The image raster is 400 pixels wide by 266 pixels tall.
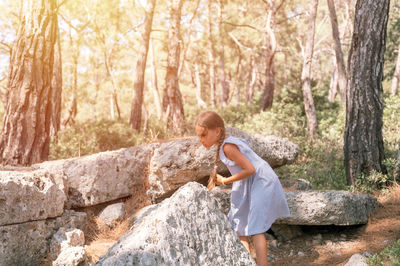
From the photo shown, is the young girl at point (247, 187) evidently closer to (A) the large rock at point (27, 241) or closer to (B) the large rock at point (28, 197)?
(B) the large rock at point (28, 197)

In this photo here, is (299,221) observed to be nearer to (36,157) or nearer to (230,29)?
(36,157)

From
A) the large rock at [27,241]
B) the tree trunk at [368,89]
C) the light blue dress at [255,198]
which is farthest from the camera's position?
the tree trunk at [368,89]

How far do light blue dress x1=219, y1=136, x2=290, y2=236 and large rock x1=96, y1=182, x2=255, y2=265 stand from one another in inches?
15.2

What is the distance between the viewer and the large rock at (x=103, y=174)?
562 cm

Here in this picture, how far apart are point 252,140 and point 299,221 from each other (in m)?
1.75

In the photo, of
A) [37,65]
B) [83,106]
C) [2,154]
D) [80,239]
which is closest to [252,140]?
[80,239]

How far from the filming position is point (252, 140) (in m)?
6.20

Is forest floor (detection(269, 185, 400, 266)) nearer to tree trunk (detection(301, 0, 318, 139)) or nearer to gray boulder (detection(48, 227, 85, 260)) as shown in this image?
gray boulder (detection(48, 227, 85, 260))

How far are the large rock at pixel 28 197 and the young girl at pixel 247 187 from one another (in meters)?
2.39

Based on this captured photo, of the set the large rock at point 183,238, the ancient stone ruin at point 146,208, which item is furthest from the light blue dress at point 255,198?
the large rock at point 183,238

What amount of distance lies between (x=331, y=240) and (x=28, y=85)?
19.0 ft

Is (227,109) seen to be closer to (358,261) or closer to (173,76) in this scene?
(173,76)

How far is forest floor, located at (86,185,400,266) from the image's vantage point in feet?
14.6

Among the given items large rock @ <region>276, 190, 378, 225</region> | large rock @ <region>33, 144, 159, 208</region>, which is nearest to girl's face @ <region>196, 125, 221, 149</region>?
large rock @ <region>276, 190, 378, 225</region>
